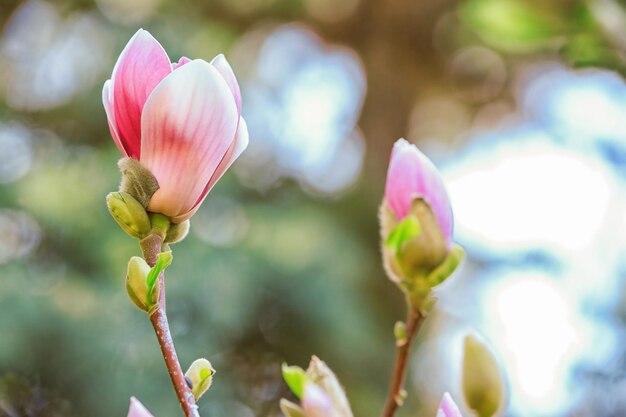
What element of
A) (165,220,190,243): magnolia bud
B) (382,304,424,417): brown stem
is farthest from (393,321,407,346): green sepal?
(165,220,190,243): magnolia bud

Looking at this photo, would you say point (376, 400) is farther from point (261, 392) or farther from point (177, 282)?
point (177, 282)

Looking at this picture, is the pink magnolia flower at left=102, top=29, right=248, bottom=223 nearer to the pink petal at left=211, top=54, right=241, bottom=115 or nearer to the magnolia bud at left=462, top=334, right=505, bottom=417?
the pink petal at left=211, top=54, right=241, bottom=115

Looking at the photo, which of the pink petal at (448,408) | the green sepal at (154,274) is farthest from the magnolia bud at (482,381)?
the green sepal at (154,274)

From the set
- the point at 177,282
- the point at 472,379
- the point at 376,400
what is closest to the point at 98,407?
the point at 177,282

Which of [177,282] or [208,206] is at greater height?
[208,206]

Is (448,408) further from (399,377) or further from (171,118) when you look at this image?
(171,118)

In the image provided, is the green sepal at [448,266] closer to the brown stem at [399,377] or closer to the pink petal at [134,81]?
the brown stem at [399,377]
